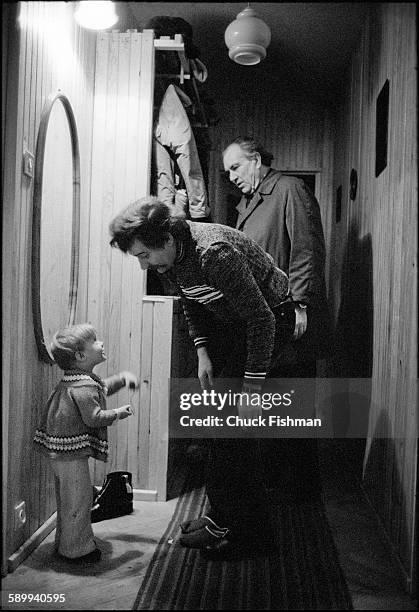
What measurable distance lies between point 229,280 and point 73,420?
60 centimetres

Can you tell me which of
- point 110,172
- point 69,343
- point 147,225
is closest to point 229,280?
point 147,225

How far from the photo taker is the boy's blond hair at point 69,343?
177 centimetres

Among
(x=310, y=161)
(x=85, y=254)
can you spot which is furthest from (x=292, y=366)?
(x=310, y=161)

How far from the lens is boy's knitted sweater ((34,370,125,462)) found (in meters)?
1.75

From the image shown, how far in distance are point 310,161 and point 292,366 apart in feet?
6.53

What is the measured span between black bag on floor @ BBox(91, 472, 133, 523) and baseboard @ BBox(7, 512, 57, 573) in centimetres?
15

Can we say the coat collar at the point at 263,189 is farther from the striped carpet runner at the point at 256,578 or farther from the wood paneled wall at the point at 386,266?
the striped carpet runner at the point at 256,578

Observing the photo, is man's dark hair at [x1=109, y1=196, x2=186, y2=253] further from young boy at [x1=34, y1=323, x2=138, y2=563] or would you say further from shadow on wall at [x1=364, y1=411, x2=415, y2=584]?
shadow on wall at [x1=364, y1=411, x2=415, y2=584]

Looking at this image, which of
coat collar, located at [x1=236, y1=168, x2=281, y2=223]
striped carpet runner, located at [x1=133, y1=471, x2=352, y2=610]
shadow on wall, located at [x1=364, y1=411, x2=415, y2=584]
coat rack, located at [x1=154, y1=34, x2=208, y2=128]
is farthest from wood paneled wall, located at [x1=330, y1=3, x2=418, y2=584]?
coat rack, located at [x1=154, y1=34, x2=208, y2=128]

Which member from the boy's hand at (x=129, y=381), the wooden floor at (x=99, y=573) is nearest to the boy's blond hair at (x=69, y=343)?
the boy's hand at (x=129, y=381)

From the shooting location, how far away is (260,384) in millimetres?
1735

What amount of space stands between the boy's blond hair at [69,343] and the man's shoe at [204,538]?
0.64 m

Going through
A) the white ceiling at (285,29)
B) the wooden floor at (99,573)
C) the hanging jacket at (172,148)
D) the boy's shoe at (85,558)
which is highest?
the white ceiling at (285,29)

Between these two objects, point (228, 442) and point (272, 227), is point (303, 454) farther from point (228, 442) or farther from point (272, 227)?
point (272, 227)
